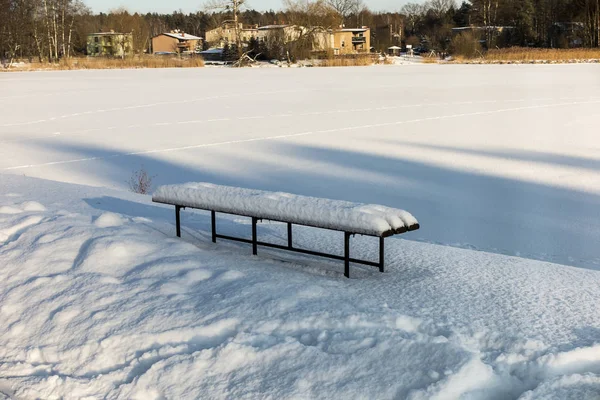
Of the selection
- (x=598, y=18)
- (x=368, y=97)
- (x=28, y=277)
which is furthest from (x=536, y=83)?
(x=598, y=18)

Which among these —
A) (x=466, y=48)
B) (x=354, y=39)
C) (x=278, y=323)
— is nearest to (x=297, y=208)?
(x=278, y=323)

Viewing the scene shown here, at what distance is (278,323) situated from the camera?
4.35 metres

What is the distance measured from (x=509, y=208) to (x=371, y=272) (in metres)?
3.50

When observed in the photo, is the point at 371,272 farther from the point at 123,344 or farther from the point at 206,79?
the point at 206,79

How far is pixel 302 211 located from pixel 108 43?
102379mm

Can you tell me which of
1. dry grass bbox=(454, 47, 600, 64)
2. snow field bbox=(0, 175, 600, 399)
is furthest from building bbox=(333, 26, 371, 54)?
snow field bbox=(0, 175, 600, 399)

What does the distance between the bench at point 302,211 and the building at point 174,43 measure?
10721cm

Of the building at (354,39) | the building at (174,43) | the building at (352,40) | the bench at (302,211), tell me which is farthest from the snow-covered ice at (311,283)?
the building at (174,43)

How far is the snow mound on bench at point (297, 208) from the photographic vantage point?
5031mm

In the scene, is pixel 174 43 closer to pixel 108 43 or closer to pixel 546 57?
pixel 108 43

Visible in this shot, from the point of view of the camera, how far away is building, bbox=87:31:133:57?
277 feet

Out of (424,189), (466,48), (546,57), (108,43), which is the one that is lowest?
(424,189)

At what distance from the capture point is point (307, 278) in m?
5.23

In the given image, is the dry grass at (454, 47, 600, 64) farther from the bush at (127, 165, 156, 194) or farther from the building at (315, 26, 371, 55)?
the bush at (127, 165, 156, 194)
